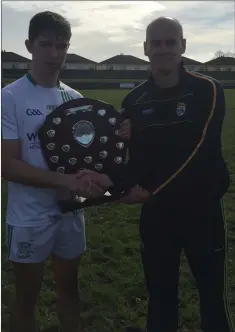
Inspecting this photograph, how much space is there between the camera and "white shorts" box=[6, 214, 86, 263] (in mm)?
2244

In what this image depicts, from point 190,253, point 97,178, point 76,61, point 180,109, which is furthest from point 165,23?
point 76,61

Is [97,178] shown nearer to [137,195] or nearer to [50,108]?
[137,195]

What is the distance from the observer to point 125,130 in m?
2.22

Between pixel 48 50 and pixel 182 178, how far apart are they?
0.87 meters

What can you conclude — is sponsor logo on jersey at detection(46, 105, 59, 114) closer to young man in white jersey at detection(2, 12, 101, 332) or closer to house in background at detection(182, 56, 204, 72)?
young man in white jersey at detection(2, 12, 101, 332)

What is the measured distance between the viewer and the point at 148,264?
8.13 ft

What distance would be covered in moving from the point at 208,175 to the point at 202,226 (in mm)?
268

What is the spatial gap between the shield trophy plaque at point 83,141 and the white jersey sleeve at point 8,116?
13cm

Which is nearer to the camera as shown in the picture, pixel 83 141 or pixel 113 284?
pixel 83 141

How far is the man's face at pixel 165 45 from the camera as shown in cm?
218

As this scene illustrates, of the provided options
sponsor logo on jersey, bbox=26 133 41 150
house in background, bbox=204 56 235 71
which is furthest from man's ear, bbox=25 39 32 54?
house in background, bbox=204 56 235 71

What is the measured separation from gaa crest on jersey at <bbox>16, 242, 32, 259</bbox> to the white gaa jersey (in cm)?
10

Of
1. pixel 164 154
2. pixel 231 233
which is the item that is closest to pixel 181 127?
pixel 164 154

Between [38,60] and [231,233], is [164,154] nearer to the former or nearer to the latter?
[38,60]
